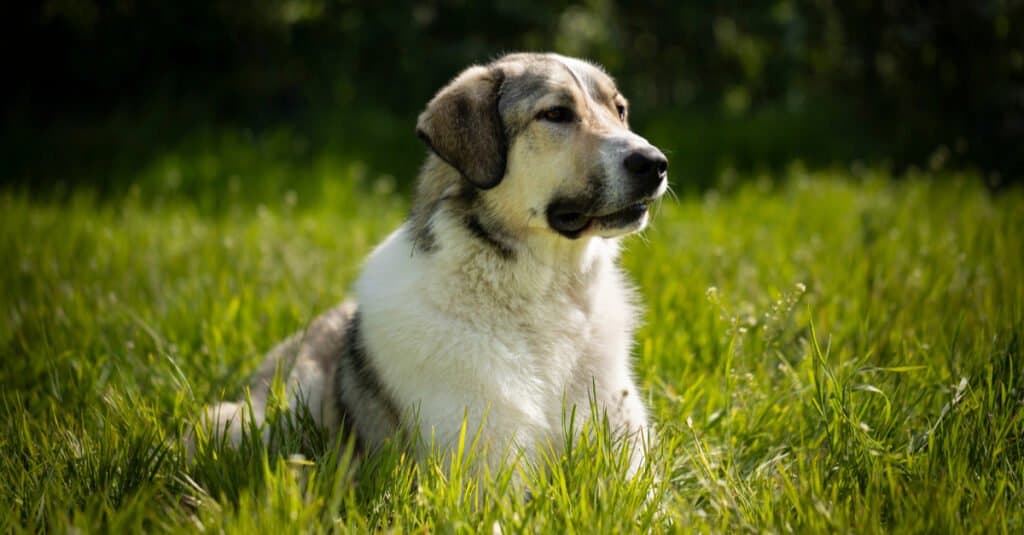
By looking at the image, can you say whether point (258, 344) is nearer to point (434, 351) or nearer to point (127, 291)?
point (127, 291)

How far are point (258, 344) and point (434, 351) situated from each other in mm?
1736

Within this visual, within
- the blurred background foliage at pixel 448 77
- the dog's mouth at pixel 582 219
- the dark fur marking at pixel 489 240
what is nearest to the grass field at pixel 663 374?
the dog's mouth at pixel 582 219

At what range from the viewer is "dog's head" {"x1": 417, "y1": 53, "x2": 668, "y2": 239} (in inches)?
128

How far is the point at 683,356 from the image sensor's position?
417cm

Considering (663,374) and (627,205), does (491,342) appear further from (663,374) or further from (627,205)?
(663,374)

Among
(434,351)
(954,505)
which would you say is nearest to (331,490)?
(434,351)

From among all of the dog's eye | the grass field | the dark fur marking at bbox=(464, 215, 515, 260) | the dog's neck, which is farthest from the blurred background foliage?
the dark fur marking at bbox=(464, 215, 515, 260)

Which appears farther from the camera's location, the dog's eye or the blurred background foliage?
the blurred background foliage

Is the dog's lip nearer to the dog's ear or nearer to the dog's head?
the dog's head

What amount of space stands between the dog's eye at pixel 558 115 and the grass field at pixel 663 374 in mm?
837

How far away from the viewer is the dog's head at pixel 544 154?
326 cm

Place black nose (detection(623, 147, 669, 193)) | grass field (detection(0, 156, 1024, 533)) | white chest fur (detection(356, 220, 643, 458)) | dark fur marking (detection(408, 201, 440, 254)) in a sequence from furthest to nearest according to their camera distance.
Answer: dark fur marking (detection(408, 201, 440, 254))
black nose (detection(623, 147, 669, 193))
white chest fur (detection(356, 220, 643, 458))
grass field (detection(0, 156, 1024, 533))

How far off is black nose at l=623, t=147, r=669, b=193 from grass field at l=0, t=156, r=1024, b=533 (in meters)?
0.55

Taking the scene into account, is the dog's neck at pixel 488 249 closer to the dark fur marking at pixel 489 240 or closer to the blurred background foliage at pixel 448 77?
the dark fur marking at pixel 489 240
